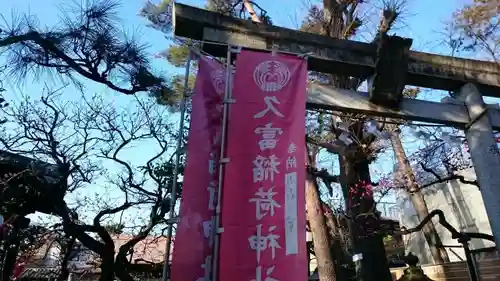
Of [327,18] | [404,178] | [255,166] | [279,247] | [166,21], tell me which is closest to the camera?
[279,247]

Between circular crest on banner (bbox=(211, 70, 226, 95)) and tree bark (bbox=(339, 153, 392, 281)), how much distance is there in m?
5.00

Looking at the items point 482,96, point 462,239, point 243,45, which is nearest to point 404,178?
point 462,239

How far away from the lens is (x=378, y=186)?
9438mm

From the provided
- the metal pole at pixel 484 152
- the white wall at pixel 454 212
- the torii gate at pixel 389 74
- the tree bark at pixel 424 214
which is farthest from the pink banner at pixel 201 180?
the white wall at pixel 454 212

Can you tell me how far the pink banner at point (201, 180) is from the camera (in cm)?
344

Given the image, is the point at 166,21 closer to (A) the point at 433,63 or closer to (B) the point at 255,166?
(A) the point at 433,63

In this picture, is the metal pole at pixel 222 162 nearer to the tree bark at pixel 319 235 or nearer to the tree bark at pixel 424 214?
the tree bark at pixel 319 235

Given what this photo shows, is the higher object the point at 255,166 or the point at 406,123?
the point at 406,123

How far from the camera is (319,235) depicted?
31.0 ft

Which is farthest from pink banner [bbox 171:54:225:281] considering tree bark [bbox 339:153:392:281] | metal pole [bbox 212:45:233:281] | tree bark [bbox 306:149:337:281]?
tree bark [bbox 306:149:337:281]

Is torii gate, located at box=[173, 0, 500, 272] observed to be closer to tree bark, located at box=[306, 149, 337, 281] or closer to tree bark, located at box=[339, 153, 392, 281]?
tree bark, located at box=[339, 153, 392, 281]

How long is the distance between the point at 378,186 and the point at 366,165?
33.3 inches

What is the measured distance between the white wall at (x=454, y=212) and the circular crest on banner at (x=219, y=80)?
1082 cm

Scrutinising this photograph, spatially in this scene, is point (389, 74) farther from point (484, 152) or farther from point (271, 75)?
point (271, 75)
